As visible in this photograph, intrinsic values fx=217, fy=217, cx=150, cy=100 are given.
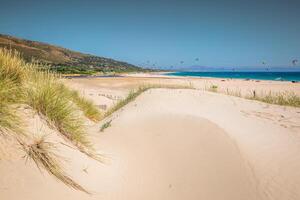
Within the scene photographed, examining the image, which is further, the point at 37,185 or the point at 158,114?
the point at 158,114

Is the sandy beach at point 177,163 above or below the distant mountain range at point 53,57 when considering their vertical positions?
below

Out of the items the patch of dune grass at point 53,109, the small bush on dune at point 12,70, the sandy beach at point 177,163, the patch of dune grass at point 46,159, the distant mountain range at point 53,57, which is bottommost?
the sandy beach at point 177,163

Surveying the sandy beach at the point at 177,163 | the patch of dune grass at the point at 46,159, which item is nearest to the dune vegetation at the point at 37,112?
the patch of dune grass at the point at 46,159

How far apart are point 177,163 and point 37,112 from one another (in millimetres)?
2228

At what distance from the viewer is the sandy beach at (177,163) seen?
2.12 meters

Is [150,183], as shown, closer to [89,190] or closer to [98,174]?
[98,174]

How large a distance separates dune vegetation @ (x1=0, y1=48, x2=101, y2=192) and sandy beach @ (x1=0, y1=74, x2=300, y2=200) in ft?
0.49

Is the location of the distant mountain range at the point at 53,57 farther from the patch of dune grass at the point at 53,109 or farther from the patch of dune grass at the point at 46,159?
the patch of dune grass at the point at 46,159

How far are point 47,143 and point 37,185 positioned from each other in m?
0.59

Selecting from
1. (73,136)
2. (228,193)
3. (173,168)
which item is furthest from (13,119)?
(228,193)

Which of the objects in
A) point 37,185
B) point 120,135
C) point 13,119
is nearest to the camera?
point 37,185

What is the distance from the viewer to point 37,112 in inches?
114

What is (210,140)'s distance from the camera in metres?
4.08

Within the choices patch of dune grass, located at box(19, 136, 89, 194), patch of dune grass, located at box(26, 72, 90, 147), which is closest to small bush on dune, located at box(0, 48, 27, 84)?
patch of dune grass, located at box(26, 72, 90, 147)
